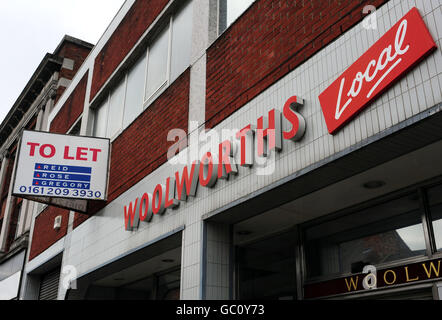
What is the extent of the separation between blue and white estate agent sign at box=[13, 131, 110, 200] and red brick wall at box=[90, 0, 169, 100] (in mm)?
2351

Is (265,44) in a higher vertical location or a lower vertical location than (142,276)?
higher

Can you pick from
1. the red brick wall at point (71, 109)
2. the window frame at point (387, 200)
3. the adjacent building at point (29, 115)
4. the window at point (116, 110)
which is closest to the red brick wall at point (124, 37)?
the window at point (116, 110)

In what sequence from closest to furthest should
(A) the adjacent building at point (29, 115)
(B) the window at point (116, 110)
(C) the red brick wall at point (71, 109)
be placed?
(B) the window at point (116, 110)
(C) the red brick wall at point (71, 109)
(A) the adjacent building at point (29, 115)

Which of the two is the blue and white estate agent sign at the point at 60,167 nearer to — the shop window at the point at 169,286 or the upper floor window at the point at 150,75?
the upper floor window at the point at 150,75

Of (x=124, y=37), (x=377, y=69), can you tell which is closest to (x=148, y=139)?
(x=124, y=37)

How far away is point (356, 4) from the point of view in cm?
502

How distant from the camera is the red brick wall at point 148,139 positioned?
321 inches

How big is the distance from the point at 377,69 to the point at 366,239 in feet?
6.91

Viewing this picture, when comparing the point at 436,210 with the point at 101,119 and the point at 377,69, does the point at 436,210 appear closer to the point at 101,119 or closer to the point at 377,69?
the point at 377,69

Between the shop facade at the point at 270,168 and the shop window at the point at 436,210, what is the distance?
0.02 m

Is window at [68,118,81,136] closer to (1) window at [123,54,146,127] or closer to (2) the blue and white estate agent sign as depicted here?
(1) window at [123,54,146,127]

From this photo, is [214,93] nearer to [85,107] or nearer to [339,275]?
[339,275]

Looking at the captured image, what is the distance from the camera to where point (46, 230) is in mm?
13789

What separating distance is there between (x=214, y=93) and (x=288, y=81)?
1729 millimetres
